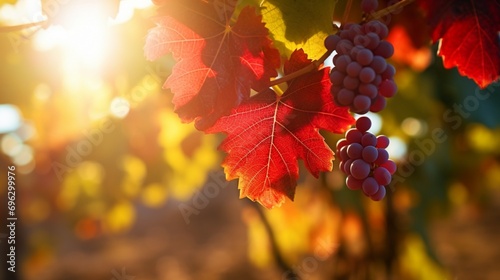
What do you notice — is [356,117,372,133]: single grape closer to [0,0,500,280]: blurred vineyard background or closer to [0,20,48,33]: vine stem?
[0,0,500,280]: blurred vineyard background

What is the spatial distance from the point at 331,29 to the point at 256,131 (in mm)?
170

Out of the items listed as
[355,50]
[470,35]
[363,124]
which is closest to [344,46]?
[355,50]

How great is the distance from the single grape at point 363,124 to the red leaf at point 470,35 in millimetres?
174

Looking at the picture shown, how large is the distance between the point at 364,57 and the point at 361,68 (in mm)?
14

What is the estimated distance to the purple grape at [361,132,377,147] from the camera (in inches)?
27.1

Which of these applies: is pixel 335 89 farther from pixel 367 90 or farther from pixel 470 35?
pixel 470 35

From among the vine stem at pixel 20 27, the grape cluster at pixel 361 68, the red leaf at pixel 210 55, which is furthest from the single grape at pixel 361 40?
the vine stem at pixel 20 27

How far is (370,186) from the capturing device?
0.66 metres

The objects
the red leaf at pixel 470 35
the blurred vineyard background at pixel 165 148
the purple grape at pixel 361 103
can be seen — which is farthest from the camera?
the blurred vineyard background at pixel 165 148

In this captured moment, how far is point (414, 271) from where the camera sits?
3904mm

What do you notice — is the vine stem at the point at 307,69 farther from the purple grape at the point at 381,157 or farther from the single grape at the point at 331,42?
the purple grape at the point at 381,157

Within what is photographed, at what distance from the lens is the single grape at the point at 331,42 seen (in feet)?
2.18

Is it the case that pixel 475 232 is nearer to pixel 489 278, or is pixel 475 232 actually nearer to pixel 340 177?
pixel 489 278

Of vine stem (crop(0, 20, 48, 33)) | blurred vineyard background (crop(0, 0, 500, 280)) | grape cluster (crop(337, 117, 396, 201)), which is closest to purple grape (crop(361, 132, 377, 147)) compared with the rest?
grape cluster (crop(337, 117, 396, 201))
